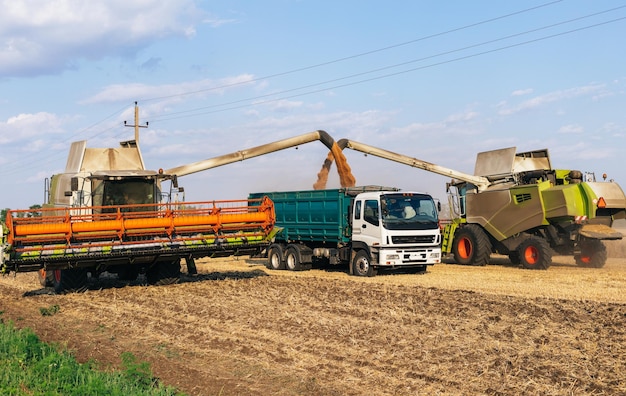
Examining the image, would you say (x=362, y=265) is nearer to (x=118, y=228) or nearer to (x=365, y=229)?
(x=365, y=229)

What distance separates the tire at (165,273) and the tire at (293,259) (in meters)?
5.07

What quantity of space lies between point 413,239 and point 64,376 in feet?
41.8

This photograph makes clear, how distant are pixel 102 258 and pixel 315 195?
799cm

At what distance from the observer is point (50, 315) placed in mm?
12938

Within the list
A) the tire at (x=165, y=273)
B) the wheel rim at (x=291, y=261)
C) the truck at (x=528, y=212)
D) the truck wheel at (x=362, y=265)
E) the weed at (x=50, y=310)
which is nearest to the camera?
the weed at (x=50, y=310)

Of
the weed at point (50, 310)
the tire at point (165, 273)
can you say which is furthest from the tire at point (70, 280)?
the weed at point (50, 310)

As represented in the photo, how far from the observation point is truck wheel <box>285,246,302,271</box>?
21483 millimetres

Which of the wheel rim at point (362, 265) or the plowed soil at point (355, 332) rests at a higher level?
the wheel rim at point (362, 265)

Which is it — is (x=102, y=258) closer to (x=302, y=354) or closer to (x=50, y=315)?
(x=50, y=315)

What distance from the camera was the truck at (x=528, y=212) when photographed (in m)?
19.9

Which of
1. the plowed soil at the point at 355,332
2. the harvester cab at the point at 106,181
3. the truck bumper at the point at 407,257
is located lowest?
the plowed soil at the point at 355,332

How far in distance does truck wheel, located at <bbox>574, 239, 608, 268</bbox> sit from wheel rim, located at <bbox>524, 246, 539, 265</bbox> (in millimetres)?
1729

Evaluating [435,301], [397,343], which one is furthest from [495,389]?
[435,301]

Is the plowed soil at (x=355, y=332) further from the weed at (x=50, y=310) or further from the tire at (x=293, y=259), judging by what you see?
the tire at (x=293, y=259)
